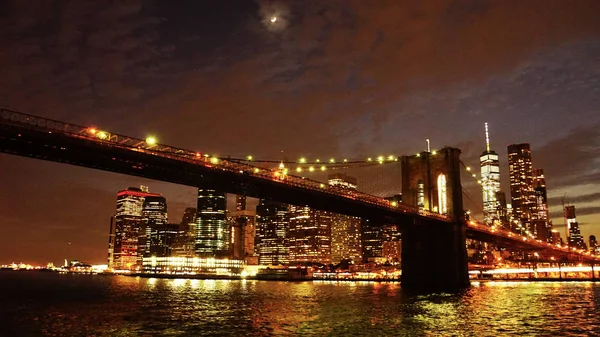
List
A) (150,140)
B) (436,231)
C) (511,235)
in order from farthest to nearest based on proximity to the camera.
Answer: (511,235), (436,231), (150,140)

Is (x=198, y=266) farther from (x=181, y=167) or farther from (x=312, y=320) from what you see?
(x=312, y=320)

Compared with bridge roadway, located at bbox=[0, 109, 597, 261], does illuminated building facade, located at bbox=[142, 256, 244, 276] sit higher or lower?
lower

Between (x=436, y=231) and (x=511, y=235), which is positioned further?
(x=511, y=235)

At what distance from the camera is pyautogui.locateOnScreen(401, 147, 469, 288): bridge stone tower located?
69875 millimetres

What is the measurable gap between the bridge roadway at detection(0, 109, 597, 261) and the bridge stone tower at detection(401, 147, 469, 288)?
2.19m

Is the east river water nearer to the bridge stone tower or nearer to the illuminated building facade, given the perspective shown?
the bridge stone tower

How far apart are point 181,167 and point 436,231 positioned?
3878cm

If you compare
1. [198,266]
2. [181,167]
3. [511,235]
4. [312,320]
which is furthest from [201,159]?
[198,266]

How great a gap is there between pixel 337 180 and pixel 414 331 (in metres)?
89.7

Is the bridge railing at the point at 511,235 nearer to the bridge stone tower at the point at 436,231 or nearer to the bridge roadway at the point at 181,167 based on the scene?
the bridge stone tower at the point at 436,231

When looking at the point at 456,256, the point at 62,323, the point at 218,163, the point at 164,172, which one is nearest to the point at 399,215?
the point at 456,256

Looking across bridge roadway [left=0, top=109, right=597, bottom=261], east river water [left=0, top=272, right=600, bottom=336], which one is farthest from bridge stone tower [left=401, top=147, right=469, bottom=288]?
east river water [left=0, top=272, right=600, bottom=336]

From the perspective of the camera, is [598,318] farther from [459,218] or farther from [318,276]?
[318,276]

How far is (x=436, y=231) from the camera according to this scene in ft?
238
